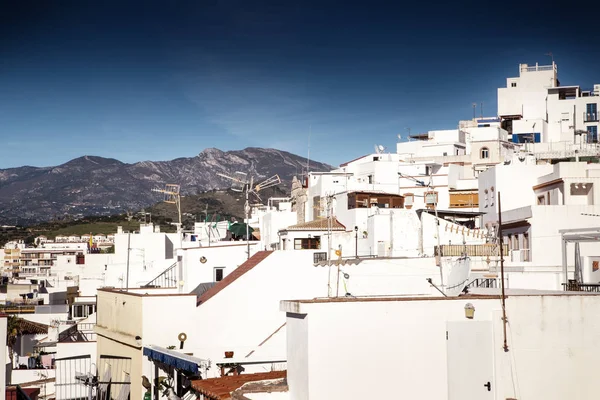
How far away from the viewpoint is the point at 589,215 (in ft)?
83.1

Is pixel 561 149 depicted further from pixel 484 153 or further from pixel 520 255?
pixel 520 255

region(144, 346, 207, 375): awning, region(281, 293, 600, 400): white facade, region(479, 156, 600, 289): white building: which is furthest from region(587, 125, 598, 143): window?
region(281, 293, 600, 400): white facade

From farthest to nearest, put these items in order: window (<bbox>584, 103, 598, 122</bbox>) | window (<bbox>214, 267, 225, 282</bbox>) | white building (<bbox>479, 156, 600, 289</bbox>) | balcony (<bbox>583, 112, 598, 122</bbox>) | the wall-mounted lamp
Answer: window (<bbox>584, 103, 598, 122</bbox>) < balcony (<bbox>583, 112, 598, 122</bbox>) < window (<bbox>214, 267, 225, 282</bbox>) < white building (<bbox>479, 156, 600, 289</bbox>) < the wall-mounted lamp

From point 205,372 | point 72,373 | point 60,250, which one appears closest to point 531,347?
point 205,372

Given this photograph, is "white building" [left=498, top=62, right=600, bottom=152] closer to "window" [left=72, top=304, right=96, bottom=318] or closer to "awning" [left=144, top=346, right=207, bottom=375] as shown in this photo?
"window" [left=72, top=304, right=96, bottom=318]

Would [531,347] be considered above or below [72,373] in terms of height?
above

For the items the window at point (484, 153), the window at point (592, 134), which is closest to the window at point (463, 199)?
the window at point (484, 153)

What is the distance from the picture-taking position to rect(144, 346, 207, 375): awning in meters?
17.8

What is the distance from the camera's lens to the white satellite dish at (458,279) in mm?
14888

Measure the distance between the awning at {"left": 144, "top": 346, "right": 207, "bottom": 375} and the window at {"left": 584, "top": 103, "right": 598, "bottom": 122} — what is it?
158 ft

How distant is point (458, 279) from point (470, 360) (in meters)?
2.42

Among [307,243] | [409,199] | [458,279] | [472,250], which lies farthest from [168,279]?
[409,199]

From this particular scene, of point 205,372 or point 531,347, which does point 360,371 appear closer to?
point 531,347

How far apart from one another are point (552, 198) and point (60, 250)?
253 feet
